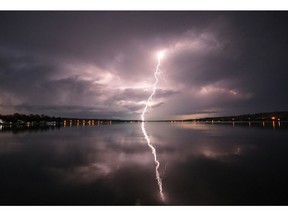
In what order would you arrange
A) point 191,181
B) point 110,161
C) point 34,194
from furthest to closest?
point 110,161 → point 191,181 → point 34,194

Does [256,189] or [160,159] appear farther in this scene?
[160,159]

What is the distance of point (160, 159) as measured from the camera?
473 inches

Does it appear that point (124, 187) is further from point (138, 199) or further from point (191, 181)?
point (191, 181)

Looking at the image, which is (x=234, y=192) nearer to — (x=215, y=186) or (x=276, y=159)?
(x=215, y=186)

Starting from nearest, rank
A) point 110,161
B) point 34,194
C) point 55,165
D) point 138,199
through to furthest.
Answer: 1. point 138,199
2. point 34,194
3. point 55,165
4. point 110,161
